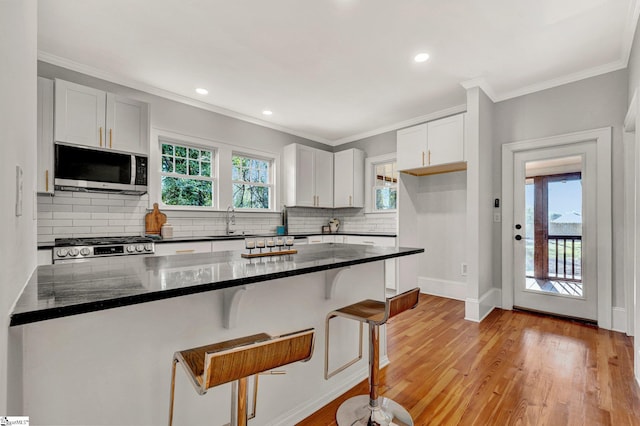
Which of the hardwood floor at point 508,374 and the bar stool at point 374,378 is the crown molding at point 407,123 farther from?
the bar stool at point 374,378

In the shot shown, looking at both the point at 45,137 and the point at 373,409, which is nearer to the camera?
the point at 373,409

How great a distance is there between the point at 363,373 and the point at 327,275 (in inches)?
32.8

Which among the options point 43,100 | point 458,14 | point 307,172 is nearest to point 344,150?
point 307,172

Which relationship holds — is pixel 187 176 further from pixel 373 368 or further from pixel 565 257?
pixel 565 257

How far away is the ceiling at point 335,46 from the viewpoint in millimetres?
2266

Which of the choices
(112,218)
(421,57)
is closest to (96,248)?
(112,218)

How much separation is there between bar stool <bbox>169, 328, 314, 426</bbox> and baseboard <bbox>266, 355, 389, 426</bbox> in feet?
2.14

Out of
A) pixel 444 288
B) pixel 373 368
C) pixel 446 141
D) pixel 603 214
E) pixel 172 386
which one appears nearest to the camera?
pixel 172 386

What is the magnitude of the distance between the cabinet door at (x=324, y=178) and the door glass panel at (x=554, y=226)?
2.94 m

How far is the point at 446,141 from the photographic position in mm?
3764

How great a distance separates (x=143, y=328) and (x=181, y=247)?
88.5 inches

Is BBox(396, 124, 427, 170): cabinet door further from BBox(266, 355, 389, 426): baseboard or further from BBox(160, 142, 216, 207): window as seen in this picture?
BBox(266, 355, 389, 426): baseboard

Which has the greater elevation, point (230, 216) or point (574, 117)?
point (574, 117)

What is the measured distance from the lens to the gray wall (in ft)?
9.93
